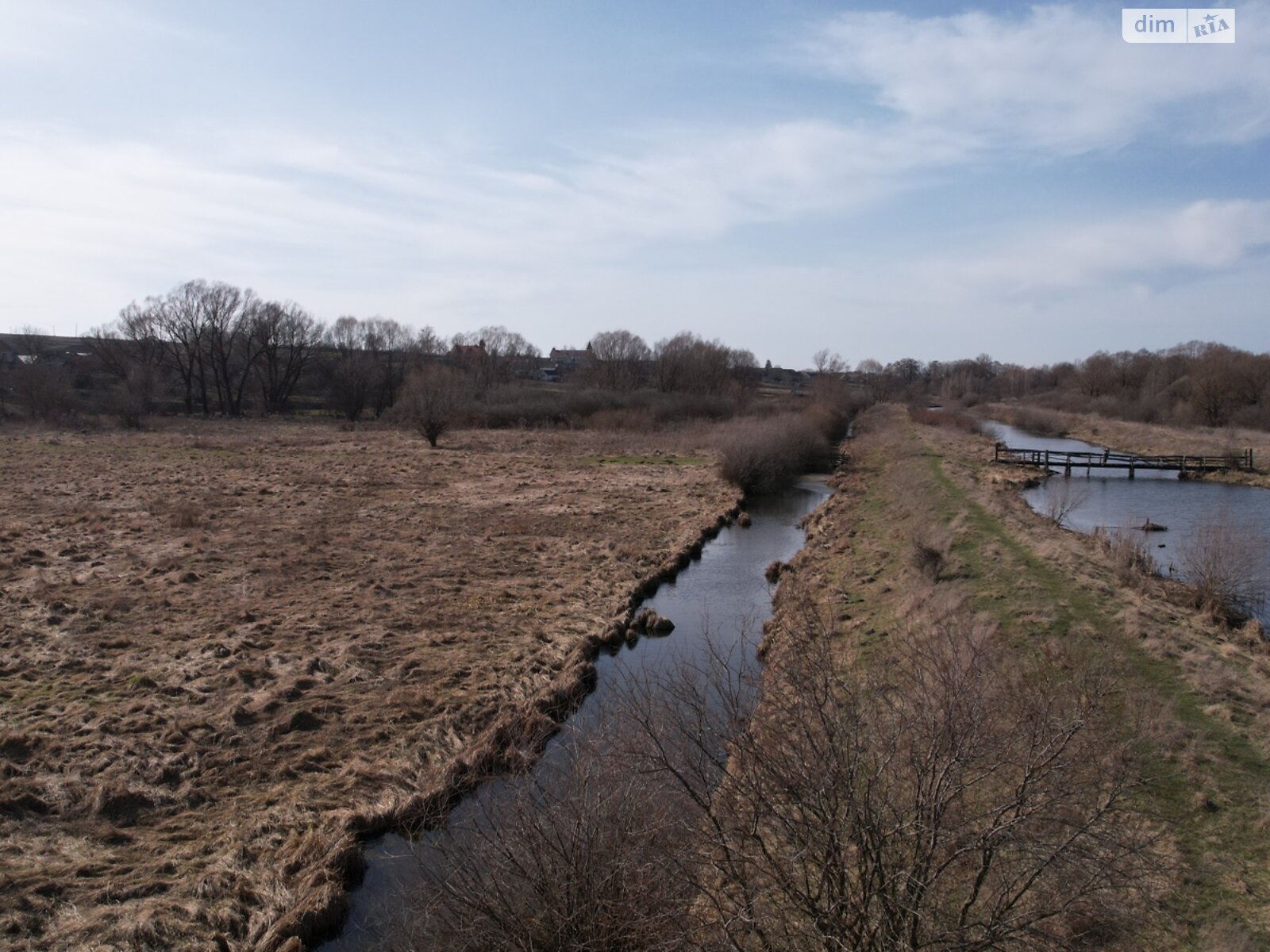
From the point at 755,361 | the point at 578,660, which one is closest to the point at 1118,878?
the point at 578,660

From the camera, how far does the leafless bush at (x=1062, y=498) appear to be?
26531 mm

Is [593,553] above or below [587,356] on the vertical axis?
below

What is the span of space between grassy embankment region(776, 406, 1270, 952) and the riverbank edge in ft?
12.5

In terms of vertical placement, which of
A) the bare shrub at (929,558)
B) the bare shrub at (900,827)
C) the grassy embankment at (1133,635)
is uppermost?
the bare shrub at (900,827)

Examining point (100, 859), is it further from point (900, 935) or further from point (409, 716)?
point (900, 935)

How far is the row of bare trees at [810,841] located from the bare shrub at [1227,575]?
12064mm

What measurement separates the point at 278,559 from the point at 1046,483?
32480 mm

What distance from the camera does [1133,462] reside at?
4206cm

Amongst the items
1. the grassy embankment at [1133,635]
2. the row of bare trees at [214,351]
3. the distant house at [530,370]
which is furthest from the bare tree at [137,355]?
the grassy embankment at [1133,635]

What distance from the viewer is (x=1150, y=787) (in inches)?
298

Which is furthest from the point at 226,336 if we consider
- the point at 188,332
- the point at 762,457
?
the point at 762,457

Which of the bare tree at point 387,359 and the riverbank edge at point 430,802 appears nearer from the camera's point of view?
the riverbank edge at point 430,802

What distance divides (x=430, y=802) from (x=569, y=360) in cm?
13548

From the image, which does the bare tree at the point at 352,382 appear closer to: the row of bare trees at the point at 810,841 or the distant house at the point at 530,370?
the distant house at the point at 530,370
